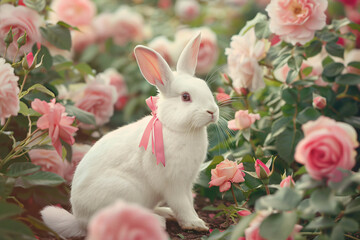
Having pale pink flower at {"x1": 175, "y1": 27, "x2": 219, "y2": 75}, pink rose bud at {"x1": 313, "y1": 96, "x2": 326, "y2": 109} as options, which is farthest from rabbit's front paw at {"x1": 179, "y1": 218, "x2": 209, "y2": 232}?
pale pink flower at {"x1": 175, "y1": 27, "x2": 219, "y2": 75}

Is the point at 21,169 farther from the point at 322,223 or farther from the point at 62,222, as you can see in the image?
the point at 322,223

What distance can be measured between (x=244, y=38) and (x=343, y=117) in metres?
0.61

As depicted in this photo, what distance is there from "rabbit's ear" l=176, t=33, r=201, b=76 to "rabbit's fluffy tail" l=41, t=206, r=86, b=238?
0.67m

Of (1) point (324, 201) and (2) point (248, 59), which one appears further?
(2) point (248, 59)

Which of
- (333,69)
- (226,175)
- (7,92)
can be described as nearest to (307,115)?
(333,69)

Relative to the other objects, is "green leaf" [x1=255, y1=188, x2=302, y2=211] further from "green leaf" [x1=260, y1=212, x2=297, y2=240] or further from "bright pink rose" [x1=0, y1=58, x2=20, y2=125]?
"bright pink rose" [x1=0, y1=58, x2=20, y2=125]

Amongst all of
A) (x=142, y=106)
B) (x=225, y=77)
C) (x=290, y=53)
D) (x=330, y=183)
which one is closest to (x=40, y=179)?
(x=330, y=183)

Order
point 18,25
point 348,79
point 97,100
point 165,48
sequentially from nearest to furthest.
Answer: point 18,25, point 348,79, point 97,100, point 165,48

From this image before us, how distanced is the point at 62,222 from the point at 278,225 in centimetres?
80

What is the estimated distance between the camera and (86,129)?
7.22 ft

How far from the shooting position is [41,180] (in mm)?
1330

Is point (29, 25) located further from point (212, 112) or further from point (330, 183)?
point (330, 183)

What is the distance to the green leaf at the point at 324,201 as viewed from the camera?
1038mm

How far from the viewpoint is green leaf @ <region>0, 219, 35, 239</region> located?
1093 mm
